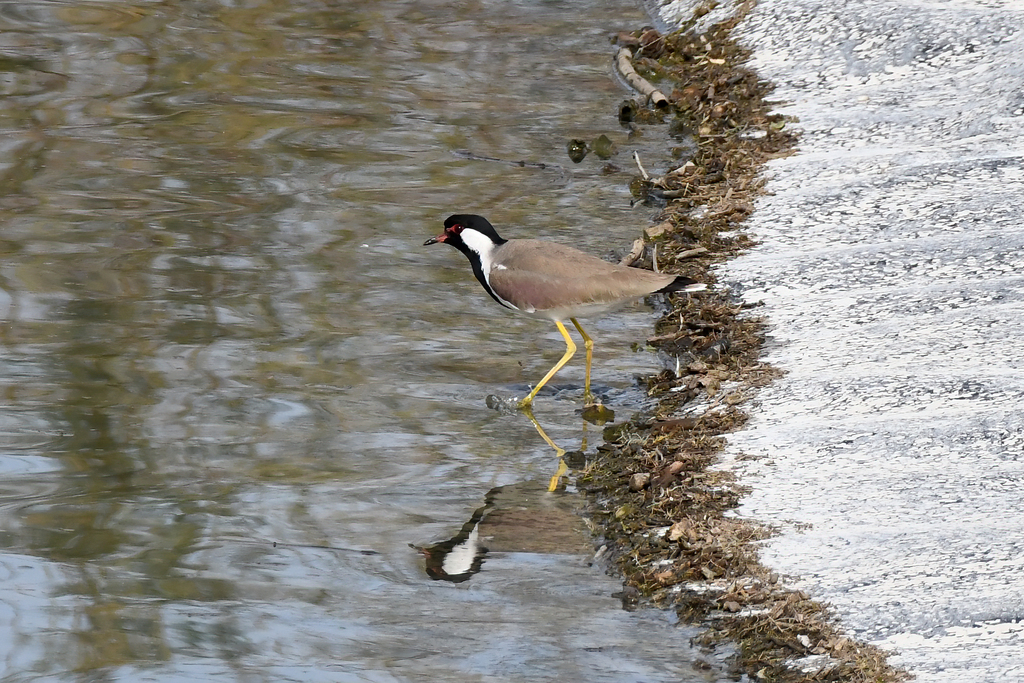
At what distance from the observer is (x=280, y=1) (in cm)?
1459

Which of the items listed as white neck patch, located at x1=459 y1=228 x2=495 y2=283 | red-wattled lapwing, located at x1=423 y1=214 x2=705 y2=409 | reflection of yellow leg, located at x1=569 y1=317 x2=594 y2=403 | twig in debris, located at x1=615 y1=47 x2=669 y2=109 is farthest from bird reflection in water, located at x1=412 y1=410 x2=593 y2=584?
twig in debris, located at x1=615 y1=47 x2=669 y2=109

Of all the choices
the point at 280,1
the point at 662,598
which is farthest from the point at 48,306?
the point at 280,1

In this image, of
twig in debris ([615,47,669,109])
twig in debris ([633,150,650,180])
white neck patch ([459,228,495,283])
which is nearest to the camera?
white neck patch ([459,228,495,283])

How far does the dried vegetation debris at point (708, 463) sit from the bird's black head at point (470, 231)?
1054 millimetres

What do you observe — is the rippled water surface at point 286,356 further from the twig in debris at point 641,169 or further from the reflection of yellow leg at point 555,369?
the twig in debris at point 641,169

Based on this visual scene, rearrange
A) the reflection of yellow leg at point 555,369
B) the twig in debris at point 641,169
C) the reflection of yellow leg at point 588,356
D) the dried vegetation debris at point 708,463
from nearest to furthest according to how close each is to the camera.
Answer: the dried vegetation debris at point 708,463
the reflection of yellow leg at point 555,369
the reflection of yellow leg at point 588,356
the twig in debris at point 641,169

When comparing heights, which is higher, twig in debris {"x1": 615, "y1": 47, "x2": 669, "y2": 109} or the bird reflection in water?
twig in debris {"x1": 615, "y1": 47, "x2": 669, "y2": 109}

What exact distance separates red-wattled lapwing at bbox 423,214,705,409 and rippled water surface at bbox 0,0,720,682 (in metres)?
0.39

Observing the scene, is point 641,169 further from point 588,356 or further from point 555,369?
point 555,369

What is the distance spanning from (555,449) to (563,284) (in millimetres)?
902

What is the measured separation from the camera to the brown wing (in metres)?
7.14


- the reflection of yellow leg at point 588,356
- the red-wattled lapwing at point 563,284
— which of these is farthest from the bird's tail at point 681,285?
the reflection of yellow leg at point 588,356

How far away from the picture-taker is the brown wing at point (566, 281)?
7.14 metres

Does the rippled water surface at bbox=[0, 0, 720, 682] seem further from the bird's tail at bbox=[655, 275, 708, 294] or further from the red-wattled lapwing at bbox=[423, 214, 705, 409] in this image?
the bird's tail at bbox=[655, 275, 708, 294]
